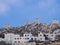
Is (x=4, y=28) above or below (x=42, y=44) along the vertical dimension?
above

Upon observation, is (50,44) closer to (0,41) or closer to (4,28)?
(0,41)

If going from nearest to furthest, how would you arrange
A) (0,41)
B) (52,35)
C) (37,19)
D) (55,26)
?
(0,41) → (52,35) → (55,26) → (37,19)

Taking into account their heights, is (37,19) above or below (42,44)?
above

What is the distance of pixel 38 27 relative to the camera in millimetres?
75188

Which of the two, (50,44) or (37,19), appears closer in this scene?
(50,44)

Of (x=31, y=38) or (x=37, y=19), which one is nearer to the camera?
(x=31, y=38)

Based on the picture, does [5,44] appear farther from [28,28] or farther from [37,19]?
[37,19]

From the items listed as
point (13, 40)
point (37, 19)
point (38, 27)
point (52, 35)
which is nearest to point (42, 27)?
point (38, 27)

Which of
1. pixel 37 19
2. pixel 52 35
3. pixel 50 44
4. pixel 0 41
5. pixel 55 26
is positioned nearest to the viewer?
pixel 50 44

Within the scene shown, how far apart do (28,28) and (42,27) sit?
3.66m

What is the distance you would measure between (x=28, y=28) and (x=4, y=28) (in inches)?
262

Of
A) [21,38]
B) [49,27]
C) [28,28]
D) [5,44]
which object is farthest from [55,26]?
[5,44]

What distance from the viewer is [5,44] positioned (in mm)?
52219

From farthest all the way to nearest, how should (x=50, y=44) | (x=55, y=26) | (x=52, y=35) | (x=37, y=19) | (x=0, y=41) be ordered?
(x=37, y=19)
(x=55, y=26)
(x=52, y=35)
(x=0, y=41)
(x=50, y=44)
